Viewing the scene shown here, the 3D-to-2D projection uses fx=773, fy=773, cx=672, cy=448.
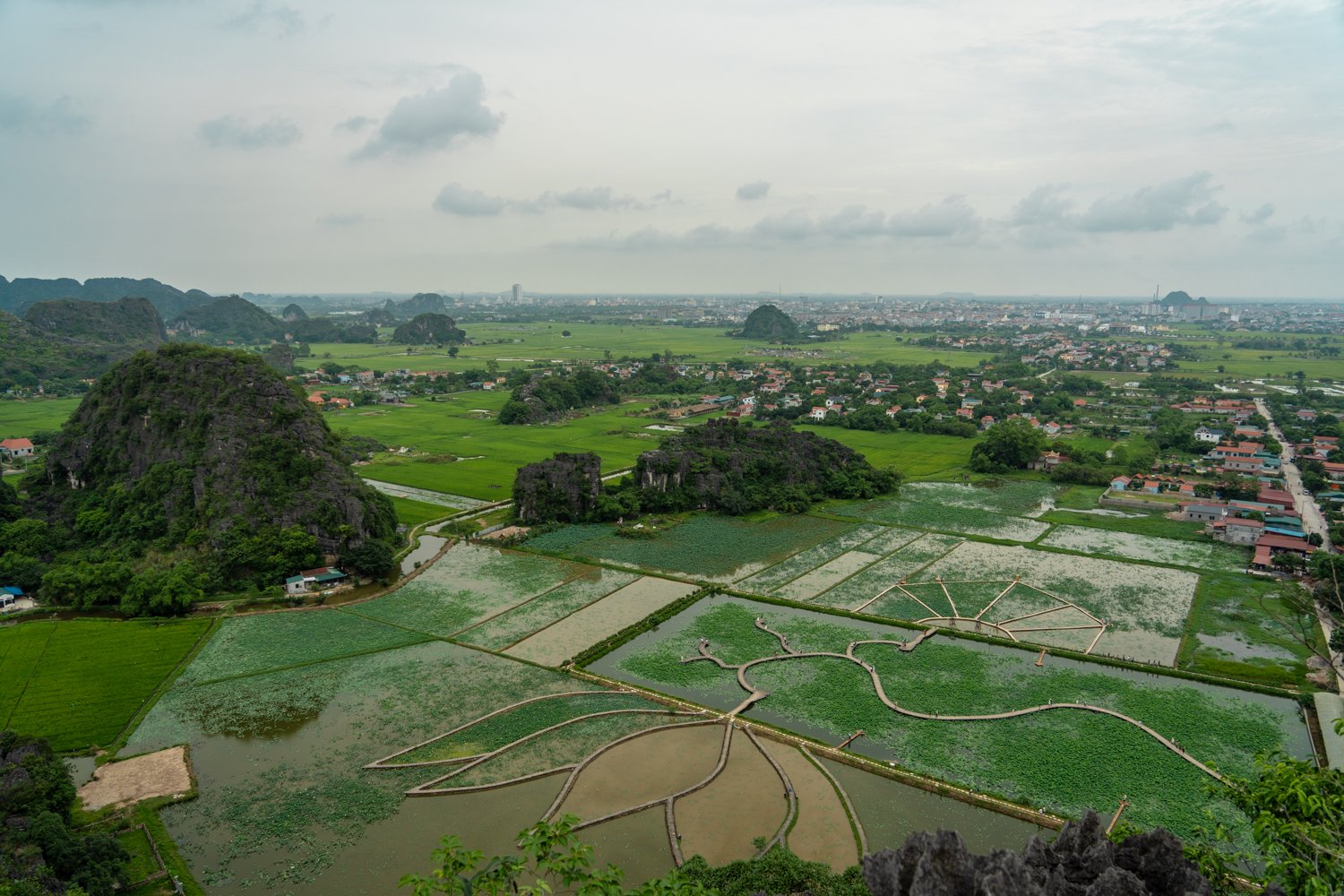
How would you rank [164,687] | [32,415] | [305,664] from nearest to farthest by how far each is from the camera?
[164,687] → [305,664] → [32,415]

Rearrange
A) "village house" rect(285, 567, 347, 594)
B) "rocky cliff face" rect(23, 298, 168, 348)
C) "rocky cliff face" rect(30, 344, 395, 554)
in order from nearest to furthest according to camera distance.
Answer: "village house" rect(285, 567, 347, 594), "rocky cliff face" rect(30, 344, 395, 554), "rocky cliff face" rect(23, 298, 168, 348)

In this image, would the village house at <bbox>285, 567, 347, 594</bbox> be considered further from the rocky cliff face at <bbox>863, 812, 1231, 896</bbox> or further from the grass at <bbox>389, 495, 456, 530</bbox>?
the rocky cliff face at <bbox>863, 812, 1231, 896</bbox>

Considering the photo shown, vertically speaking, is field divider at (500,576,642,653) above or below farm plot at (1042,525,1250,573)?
below

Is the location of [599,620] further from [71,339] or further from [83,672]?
[71,339]

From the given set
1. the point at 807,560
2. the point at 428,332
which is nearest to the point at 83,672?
the point at 807,560

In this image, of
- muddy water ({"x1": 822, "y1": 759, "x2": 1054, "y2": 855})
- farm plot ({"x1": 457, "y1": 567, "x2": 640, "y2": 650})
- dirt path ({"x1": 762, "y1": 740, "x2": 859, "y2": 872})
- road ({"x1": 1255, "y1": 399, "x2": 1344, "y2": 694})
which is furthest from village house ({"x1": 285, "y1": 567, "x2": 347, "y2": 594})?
road ({"x1": 1255, "y1": 399, "x2": 1344, "y2": 694})

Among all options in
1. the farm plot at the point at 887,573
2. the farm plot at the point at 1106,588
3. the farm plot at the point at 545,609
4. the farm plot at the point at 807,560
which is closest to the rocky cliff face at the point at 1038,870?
the farm plot at the point at 1106,588
